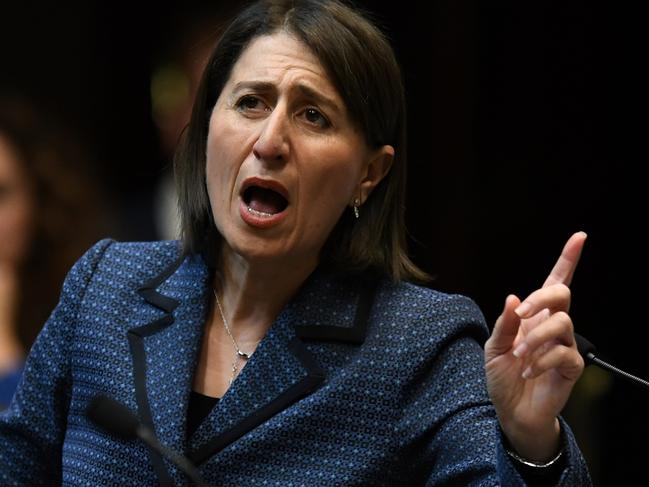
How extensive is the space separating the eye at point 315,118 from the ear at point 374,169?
13 cm

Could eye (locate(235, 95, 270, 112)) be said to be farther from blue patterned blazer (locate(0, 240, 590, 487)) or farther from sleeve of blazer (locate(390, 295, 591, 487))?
sleeve of blazer (locate(390, 295, 591, 487))

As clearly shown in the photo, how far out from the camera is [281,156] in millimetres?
2020

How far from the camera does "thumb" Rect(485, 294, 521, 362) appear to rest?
64.0 inches

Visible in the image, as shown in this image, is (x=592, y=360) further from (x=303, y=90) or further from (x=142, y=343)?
(x=142, y=343)

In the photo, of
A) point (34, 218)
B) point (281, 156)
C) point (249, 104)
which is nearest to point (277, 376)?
point (281, 156)

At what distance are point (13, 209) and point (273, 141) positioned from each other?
5.60 feet

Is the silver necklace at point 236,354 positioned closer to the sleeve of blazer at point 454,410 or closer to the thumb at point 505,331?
the sleeve of blazer at point 454,410

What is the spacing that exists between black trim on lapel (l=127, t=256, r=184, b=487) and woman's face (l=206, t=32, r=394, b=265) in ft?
0.57

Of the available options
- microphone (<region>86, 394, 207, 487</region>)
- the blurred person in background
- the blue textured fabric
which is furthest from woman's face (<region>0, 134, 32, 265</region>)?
microphone (<region>86, 394, 207, 487</region>)

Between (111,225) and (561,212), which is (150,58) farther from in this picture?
(561,212)

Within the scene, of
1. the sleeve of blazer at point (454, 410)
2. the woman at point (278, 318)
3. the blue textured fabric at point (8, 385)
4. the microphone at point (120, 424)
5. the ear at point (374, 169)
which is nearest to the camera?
the microphone at point (120, 424)

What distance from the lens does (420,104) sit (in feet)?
12.8

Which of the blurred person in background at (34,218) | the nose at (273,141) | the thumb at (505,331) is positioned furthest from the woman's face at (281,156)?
the blurred person in background at (34,218)

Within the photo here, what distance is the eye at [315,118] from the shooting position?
207 cm
